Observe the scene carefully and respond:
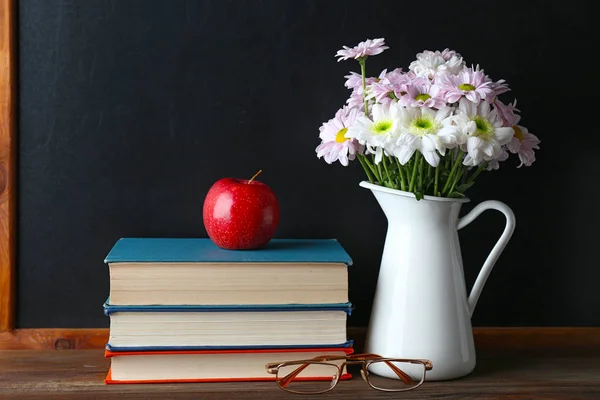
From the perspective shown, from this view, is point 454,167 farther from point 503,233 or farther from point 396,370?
point 396,370

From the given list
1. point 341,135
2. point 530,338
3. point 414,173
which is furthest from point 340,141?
point 530,338

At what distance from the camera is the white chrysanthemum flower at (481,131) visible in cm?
100

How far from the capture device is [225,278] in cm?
106

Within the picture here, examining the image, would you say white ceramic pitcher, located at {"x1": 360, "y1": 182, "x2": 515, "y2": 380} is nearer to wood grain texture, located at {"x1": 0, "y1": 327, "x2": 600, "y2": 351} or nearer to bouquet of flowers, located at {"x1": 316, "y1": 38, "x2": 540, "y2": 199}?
bouquet of flowers, located at {"x1": 316, "y1": 38, "x2": 540, "y2": 199}

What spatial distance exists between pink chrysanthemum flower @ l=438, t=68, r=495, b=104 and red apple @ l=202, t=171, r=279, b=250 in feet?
1.04

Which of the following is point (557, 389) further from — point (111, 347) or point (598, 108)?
point (111, 347)

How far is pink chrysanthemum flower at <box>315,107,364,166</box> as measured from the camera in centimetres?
107

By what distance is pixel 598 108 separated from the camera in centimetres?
131

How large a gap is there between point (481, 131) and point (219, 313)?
1.48 ft

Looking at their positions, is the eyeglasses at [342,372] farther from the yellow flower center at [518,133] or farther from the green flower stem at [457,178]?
the yellow flower center at [518,133]

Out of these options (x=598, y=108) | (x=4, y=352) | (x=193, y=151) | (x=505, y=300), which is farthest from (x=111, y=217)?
(x=598, y=108)

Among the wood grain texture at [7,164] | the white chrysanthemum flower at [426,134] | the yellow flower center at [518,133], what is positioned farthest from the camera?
the wood grain texture at [7,164]

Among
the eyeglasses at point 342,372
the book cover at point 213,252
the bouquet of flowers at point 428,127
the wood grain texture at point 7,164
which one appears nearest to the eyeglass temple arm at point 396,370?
the eyeglasses at point 342,372

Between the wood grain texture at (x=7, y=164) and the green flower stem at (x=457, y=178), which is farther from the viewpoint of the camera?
the wood grain texture at (x=7, y=164)
